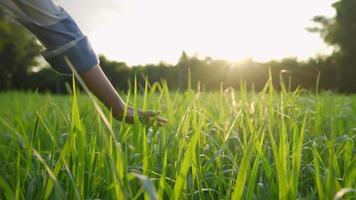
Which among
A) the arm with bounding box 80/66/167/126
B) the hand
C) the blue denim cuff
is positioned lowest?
the hand

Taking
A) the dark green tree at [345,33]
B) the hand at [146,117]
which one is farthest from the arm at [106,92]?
the dark green tree at [345,33]

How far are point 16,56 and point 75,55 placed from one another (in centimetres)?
2801

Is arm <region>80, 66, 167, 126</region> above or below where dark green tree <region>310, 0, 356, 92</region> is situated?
below

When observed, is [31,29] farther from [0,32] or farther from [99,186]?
[0,32]

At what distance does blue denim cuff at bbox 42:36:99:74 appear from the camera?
1468 mm

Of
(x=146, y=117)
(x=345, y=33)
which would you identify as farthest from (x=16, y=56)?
(x=146, y=117)

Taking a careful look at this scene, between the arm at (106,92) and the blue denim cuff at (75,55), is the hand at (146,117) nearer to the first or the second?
the arm at (106,92)

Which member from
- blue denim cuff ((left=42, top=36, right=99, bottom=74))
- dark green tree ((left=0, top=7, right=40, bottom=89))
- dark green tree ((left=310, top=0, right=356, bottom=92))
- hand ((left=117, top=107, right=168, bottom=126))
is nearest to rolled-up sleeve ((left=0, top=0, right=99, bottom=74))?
blue denim cuff ((left=42, top=36, right=99, bottom=74))

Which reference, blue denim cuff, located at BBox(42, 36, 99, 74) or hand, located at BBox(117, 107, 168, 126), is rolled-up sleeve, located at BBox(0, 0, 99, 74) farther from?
hand, located at BBox(117, 107, 168, 126)

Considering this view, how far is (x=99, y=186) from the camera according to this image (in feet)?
3.82

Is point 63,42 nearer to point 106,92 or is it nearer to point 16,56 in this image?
point 106,92

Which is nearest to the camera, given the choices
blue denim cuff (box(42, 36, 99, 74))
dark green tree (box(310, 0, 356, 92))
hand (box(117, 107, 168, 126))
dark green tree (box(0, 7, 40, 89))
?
blue denim cuff (box(42, 36, 99, 74))

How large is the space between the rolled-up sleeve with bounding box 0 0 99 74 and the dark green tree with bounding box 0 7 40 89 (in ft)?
80.6

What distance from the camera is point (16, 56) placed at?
27562mm
